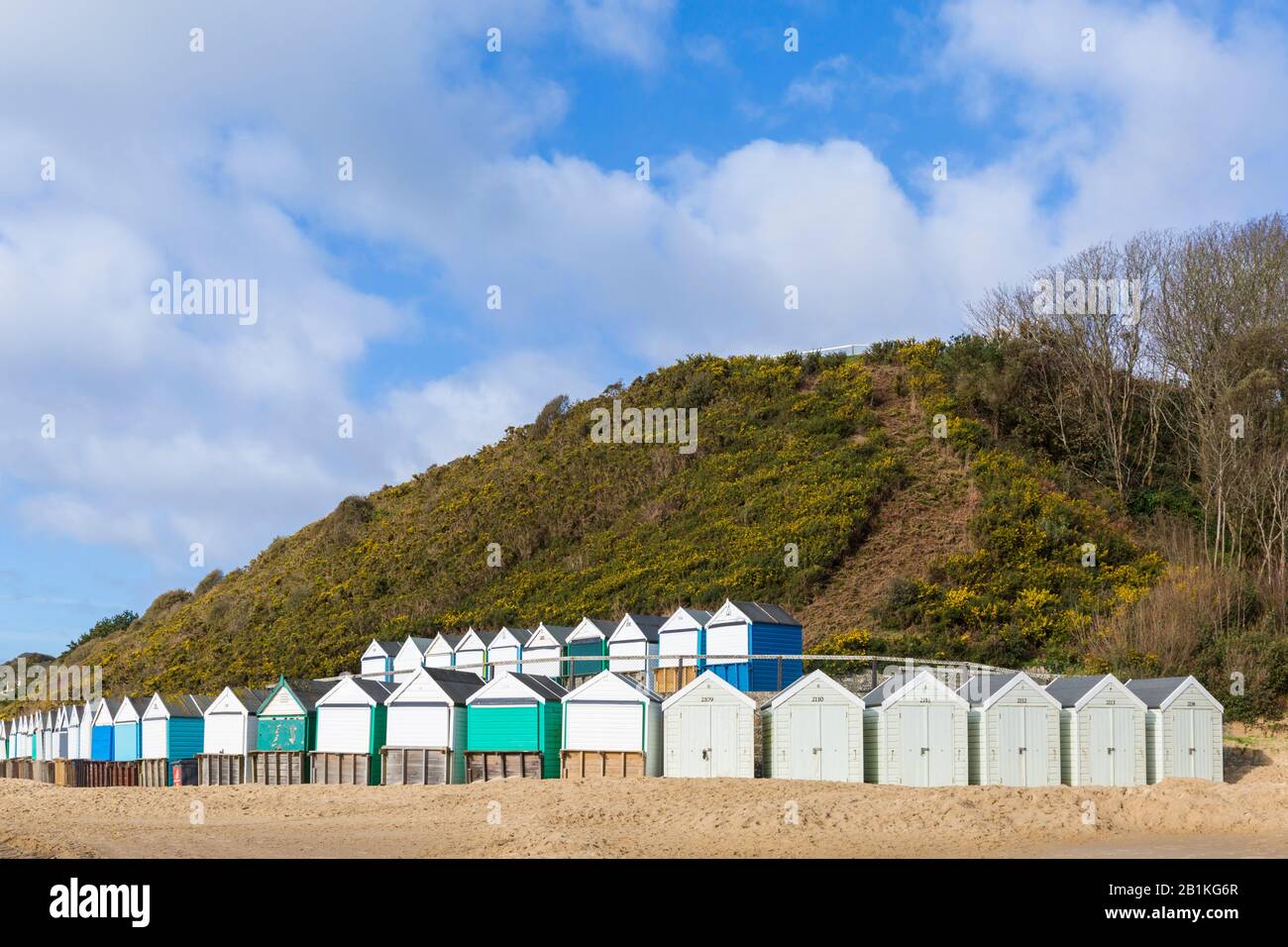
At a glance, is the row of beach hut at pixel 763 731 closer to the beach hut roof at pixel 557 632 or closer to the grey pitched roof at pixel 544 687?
the grey pitched roof at pixel 544 687

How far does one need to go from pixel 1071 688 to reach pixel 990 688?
2532 millimetres

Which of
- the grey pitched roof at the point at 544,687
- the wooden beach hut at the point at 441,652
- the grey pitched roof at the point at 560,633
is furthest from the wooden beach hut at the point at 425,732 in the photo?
the wooden beach hut at the point at 441,652

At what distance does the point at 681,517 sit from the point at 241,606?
85.4 feet

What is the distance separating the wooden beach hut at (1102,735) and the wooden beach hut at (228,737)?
22123 millimetres

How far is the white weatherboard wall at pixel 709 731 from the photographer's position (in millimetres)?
28938

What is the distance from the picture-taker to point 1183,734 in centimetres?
3052

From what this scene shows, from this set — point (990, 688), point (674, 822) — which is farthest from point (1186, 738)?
point (674, 822)

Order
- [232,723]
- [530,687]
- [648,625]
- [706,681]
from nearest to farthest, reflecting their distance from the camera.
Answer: [706,681] → [530,687] → [232,723] → [648,625]

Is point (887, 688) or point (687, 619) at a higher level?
point (687, 619)

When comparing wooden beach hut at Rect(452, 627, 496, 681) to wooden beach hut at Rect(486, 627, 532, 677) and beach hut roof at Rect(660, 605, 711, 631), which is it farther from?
beach hut roof at Rect(660, 605, 711, 631)
